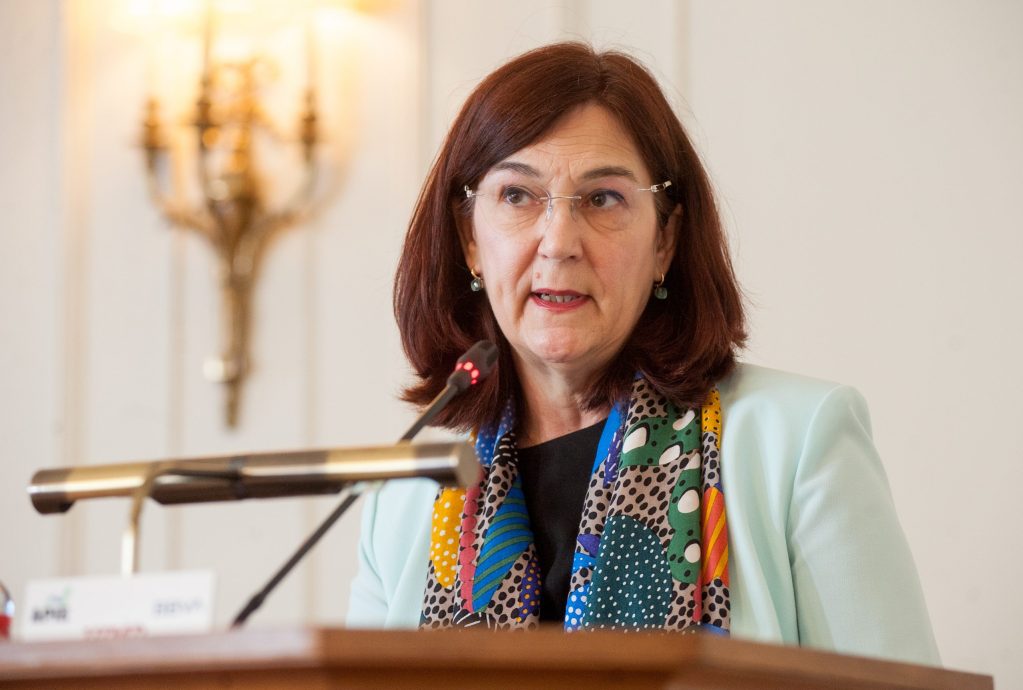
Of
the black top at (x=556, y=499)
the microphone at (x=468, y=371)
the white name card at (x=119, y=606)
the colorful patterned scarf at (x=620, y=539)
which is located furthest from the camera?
the black top at (x=556, y=499)

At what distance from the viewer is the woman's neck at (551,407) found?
7.61 feet

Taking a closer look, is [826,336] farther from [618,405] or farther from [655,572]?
[655,572]

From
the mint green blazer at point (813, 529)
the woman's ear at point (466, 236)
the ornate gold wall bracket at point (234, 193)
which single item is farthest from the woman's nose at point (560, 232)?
the ornate gold wall bracket at point (234, 193)

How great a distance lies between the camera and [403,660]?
3.39 ft

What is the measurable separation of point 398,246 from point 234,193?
45 cm

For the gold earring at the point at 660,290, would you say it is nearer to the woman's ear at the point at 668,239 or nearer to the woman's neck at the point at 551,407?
the woman's ear at the point at 668,239

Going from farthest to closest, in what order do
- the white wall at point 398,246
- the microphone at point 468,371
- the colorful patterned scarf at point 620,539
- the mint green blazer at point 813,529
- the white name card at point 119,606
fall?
the white wall at point 398,246
the colorful patterned scarf at point 620,539
the mint green blazer at point 813,529
the microphone at point 468,371
the white name card at point 119,606

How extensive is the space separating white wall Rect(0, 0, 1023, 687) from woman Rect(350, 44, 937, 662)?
885 mm

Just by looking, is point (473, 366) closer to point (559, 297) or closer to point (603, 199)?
point (559, 297)

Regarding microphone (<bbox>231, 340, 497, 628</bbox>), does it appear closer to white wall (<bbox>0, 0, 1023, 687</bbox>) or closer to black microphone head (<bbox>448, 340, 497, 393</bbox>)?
black microphone head (<bbox>448, 340, 497, 393</bbox>)

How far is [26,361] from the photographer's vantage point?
372 cm

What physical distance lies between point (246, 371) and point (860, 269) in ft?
5.18

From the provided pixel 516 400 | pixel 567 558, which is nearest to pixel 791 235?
pixel 516 400

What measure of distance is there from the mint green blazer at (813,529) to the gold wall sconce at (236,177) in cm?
173
